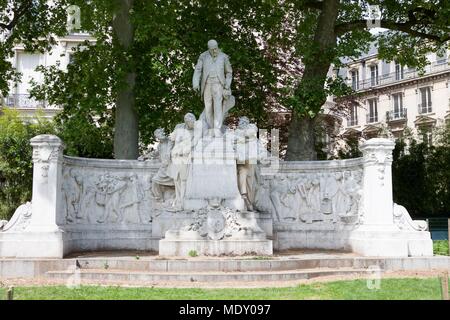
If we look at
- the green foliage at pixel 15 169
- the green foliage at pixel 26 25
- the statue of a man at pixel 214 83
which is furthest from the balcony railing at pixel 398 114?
the statue of a man at pixel 214 83

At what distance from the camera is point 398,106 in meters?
52.6

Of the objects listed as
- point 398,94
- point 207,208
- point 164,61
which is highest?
point 398,94

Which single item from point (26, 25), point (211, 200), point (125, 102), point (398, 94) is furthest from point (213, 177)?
point (398, 94)

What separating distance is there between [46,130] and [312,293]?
2555 centimetres

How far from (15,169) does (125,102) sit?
12995 mm

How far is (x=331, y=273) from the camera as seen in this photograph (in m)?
11.9

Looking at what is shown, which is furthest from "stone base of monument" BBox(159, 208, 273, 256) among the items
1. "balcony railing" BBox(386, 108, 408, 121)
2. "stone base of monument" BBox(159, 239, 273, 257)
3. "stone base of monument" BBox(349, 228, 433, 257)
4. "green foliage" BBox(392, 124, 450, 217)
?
"balcony railing" BBox(386, 108, 408, 121)

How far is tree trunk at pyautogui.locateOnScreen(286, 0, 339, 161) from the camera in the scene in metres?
20.0

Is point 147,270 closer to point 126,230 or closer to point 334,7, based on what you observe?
point 126,230

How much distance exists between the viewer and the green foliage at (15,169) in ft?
102

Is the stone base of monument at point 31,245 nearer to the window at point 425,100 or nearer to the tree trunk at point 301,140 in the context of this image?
the tree trunk at point 301,140

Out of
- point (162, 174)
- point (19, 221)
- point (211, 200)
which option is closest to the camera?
point (19, 221)

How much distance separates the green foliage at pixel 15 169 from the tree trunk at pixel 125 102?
12.1 meters

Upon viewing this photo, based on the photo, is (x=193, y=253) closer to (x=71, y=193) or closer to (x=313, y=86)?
(x=71, y=193)
